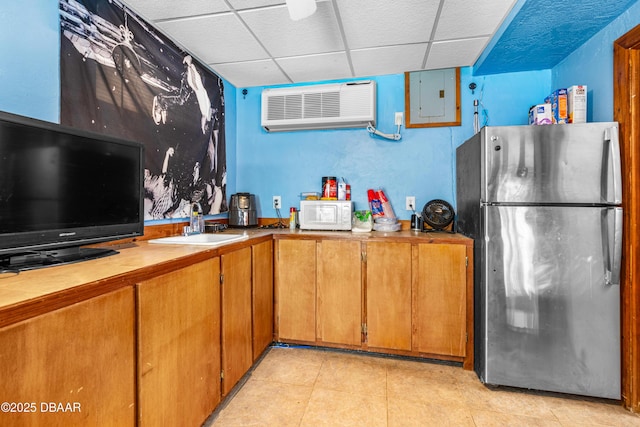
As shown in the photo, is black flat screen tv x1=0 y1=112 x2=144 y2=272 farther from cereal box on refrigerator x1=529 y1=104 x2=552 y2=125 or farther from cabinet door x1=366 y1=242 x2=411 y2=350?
cereal box on refrigerator x1=529 y1=104 x2=552 y2=125

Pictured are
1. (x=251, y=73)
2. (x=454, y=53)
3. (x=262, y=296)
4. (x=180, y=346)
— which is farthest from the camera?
(x=251, y=73)

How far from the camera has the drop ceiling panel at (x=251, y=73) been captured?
272 centimetres

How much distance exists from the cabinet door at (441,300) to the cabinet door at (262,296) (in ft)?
3.73

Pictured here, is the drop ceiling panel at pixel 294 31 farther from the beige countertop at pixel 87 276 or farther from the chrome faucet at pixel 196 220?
the beige countertop at pixel 87 276

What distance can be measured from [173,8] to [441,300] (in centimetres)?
268

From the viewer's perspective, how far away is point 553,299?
6.19ft

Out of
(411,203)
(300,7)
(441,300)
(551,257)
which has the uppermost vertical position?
(300,7)

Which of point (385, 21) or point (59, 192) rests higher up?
point (385, 21)

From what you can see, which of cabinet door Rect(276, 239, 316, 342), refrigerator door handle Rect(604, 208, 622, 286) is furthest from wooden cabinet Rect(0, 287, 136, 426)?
refrigerator door handle Rect(604, 208, 622, 286)

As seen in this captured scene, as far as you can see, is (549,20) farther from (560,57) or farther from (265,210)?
(265,210)

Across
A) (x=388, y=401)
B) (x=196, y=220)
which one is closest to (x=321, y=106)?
(x=196, y=220)

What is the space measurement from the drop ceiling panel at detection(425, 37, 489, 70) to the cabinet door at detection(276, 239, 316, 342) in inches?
73.0

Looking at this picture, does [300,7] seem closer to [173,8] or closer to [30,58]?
[173,8]

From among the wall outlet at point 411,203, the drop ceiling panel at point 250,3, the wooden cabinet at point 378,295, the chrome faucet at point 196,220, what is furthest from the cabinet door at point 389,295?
the drop ceiling panel at point 250,3
